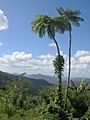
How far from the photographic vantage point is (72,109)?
207 ft

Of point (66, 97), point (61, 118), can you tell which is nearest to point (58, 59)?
point (66, 97)

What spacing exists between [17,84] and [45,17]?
1744cm

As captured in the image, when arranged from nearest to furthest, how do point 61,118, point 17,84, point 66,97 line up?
point 61,118
point 66,97
point 17,84

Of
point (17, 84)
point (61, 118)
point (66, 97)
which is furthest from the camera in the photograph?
point (17, 84)

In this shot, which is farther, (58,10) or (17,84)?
(17,84)

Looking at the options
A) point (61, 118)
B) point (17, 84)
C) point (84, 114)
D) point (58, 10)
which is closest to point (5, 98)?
point (17, 84)

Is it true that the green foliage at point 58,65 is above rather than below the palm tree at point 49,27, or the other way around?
below

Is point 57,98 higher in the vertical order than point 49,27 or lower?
lower

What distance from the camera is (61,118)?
60.0 metres

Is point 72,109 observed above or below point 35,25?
below

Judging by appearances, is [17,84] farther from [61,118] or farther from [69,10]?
[69,10]

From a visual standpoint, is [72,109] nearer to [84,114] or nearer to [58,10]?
[84,114]

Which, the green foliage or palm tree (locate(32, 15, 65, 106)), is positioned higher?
palm tree (locate(32, 15, 65, 106))

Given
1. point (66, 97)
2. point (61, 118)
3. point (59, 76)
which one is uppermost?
point (59, 76)
